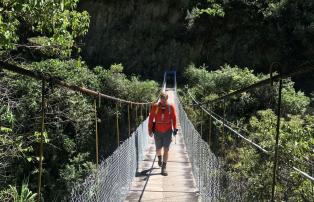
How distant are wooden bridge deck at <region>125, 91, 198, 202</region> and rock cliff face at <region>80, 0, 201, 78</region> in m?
16.8

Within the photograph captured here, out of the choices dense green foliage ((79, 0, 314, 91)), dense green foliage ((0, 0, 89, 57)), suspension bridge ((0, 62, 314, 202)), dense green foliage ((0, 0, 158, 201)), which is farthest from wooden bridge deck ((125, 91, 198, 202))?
dense green foliage ((79, 0, 314, 91))

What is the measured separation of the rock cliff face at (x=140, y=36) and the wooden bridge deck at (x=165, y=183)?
55.1ft

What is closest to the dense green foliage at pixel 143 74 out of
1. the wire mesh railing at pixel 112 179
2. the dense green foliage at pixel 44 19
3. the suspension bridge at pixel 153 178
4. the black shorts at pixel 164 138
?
the dense green foliage at pixel 44 19

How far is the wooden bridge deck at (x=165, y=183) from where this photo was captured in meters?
5.24

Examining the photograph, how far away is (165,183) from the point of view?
5816 millimetres

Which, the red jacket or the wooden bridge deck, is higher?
the red jacket

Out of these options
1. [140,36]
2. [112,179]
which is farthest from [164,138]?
[140,36]

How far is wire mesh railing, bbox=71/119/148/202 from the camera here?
10.9 feet

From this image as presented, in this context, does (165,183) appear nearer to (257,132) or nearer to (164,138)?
(164,138)

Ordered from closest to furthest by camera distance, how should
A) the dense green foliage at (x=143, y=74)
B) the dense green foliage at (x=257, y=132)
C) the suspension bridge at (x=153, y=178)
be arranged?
the suspension bridge at (x=153, y=178)
the dense green foliage at (x=257, y=132)
the dense green foliage at (x=143, y=74)

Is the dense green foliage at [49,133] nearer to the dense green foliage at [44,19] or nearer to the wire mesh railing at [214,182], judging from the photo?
the dense green foliage at [44,19]

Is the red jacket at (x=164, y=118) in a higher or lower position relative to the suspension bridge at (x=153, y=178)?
higher

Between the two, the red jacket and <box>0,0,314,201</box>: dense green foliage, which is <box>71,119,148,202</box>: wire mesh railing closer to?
the red jacket

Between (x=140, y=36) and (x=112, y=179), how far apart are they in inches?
818
